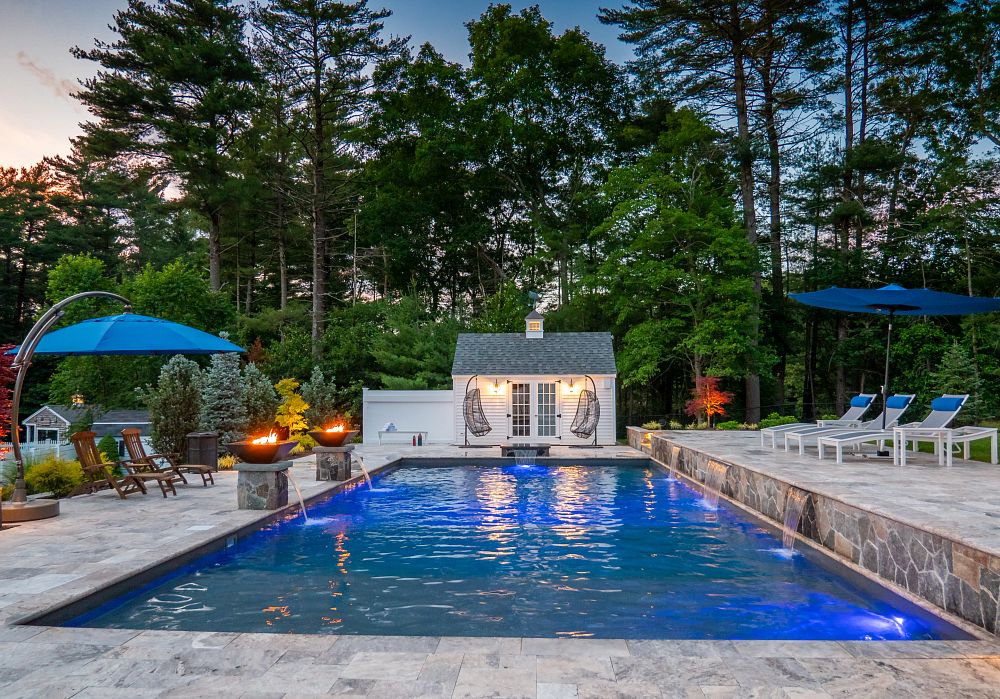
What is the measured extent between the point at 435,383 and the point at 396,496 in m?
11.0

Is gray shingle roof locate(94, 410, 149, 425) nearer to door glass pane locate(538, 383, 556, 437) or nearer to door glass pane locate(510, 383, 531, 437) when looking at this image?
door glass pane locate(510, 383, 531, 437)

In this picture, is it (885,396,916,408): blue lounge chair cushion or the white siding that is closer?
(885,396,916,408): blue lounge chair cushion

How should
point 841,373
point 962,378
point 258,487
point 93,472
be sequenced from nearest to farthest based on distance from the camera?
1. point 258,487
2. point 93,472
3. point 962,378
4. point 841,373

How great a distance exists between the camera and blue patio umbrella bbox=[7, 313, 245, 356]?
816cm

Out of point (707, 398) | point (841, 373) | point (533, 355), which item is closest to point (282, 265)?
point (533, 355)

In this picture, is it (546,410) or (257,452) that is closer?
(257,452)

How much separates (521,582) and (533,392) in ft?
39.1

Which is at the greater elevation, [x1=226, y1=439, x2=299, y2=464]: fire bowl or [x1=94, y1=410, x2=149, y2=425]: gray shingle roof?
[x1=94, y1=410, x2=149, y2=425]: gray shingle roof

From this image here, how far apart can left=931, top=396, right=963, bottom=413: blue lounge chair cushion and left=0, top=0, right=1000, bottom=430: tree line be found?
9.32 metres

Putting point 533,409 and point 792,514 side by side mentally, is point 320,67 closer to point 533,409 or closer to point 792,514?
point 533,409

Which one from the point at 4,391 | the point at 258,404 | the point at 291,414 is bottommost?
the point at 291,414

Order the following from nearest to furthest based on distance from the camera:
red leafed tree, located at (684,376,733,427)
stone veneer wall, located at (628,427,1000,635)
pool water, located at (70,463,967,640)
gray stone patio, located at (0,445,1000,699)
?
gray stone patio, located at (0,445,1000,699) → stone veneer wall, located at (628,427,1000,635) → pool water, located at (70,463,967,640) → red leafed tree, located at (684,376,733,427)

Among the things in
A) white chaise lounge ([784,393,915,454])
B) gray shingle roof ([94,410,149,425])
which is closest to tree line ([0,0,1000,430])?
gray shingle roof ([94,410,149,425])

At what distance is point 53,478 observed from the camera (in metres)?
8.05
